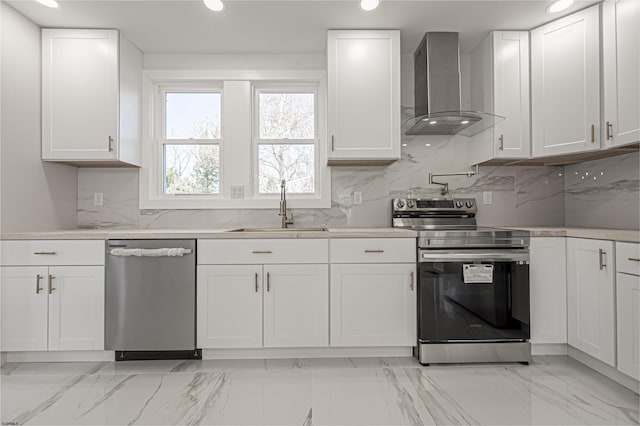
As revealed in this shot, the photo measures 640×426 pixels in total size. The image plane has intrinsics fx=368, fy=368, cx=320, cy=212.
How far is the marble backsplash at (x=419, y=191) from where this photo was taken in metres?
3.12

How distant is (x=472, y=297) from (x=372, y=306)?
2.12 feet

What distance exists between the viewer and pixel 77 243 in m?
2.40

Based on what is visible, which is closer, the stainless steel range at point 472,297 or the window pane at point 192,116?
the stainless steel range at point 472,297

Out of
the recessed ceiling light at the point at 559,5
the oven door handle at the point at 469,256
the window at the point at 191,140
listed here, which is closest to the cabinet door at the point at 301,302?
the oven door handle at the point at 469,256

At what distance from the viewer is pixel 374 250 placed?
8.05 ft

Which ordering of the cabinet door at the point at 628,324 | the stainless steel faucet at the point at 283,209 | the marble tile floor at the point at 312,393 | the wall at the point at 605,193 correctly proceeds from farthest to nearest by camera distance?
the stainless steel faucet at the point at 283,209, the wall at the point at 605,193, the cabinet door at the point at 628,324, the marble tile floor at the point at 312,393

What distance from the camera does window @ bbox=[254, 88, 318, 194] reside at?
3.22 meters

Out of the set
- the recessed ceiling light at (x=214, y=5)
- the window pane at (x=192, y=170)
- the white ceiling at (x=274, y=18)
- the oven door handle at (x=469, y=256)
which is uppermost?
the white ceiling at (x=274, y=18)

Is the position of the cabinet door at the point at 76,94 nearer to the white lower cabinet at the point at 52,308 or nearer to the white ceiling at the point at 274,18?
the white ceiling at the point at 274,18

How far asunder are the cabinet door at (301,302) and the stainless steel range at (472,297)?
64 cm

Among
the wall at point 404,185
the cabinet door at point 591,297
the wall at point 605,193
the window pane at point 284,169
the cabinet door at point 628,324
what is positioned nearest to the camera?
the cabinet door at point 628,324

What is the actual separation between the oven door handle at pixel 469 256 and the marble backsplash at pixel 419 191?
75 cm

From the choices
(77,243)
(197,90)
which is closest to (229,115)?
(197,90)

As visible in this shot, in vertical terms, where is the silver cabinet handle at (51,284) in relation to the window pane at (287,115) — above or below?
below
